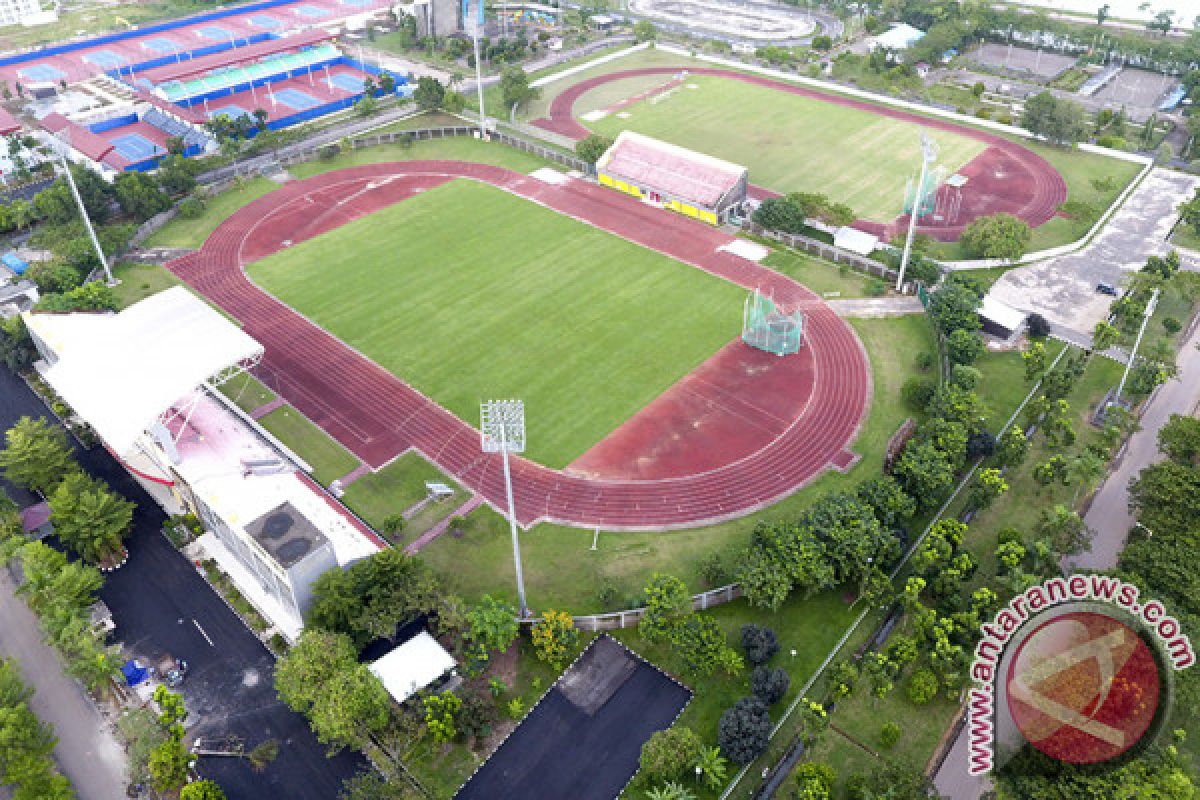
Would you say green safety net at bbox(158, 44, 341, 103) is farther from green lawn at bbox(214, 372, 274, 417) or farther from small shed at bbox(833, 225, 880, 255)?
A: small shed at bbox(833, 225, 880, 255)

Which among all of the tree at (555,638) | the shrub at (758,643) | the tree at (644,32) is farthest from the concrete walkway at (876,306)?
the tree at (644,32)

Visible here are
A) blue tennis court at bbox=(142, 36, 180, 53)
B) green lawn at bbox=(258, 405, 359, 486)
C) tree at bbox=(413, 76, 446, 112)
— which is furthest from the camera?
blue tennis court at bbox=(142, 36, 180, 53)

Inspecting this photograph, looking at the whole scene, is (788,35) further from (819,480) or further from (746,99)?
(819,480)

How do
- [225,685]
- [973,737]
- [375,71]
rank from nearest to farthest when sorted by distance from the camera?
1. [973,737]
2. [225,685]
3. [375,71]

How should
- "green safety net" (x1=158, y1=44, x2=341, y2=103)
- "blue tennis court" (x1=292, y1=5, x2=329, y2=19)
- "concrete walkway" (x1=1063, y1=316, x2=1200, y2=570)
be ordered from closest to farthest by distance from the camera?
"concrete walkway" (x1=1063, y1=316, x2=1200, y2=570) < "green safety net" (x1=158, y1=44, x2=341, y2=103) < "blue tennis court" (x1=292, y1=5, x2=329, y2=19)

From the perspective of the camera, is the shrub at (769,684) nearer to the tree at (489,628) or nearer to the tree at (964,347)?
→ the tree at (489,628)

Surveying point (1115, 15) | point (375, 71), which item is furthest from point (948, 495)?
point (1115, 15)

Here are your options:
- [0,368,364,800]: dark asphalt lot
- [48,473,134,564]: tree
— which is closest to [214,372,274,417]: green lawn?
[0,368,364,800]: dark asphalt lot
